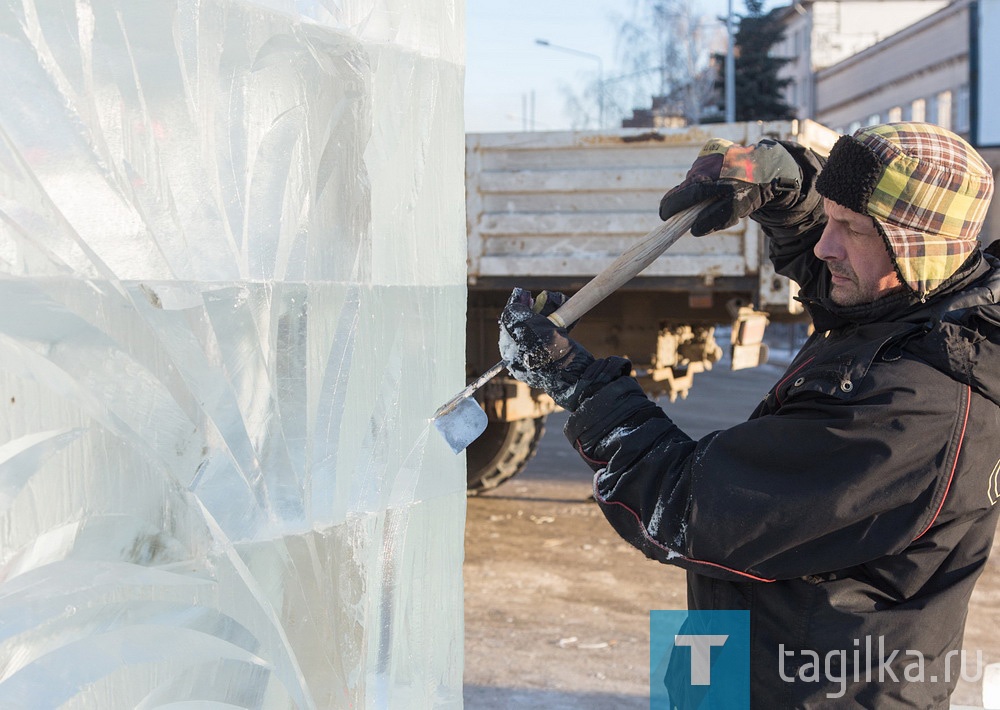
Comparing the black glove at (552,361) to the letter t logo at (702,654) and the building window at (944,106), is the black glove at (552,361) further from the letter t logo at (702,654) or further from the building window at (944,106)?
the building window at (944,106)

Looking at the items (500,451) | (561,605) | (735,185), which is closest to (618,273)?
(735,185)

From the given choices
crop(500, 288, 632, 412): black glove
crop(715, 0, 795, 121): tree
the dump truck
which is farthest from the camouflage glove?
crop(715, 0, 795, 121): tree

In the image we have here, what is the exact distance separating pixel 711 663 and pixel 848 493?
19.2 inches

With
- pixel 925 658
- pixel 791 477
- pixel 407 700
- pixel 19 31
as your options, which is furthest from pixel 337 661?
pixel 925 658

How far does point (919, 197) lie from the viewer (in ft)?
5.06

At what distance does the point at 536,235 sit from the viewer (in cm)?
514

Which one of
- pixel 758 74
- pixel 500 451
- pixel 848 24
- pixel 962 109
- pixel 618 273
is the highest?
pixel 848 24

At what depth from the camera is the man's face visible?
1593 millimetres

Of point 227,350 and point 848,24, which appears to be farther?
point 848,24

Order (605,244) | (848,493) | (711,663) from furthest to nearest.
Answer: (605,244) → (711,663) → (848,493)

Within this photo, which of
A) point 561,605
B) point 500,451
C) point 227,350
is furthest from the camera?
point 500,451

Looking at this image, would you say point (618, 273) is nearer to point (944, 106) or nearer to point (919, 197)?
point (919, 197)

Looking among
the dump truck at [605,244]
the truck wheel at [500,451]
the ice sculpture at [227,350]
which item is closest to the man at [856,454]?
the ice sculpture at [227,350]

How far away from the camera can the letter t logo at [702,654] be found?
5.63 feet
